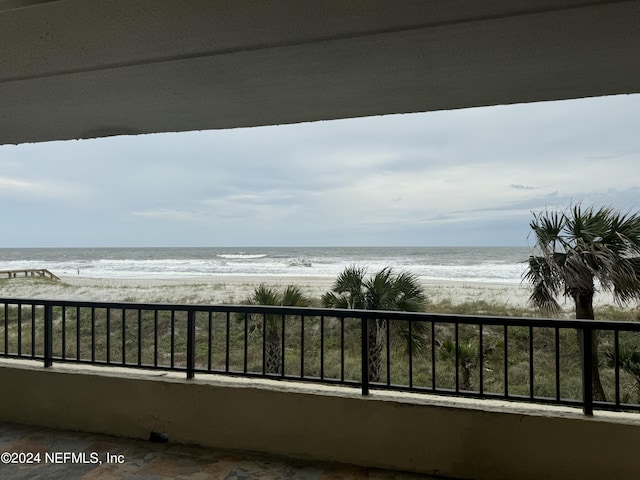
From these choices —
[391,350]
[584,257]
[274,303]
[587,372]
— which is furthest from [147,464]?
[584,257]

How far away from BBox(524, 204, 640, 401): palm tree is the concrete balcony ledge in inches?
137

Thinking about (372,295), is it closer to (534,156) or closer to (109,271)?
(109,271)

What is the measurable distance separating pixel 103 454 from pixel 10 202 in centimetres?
3129

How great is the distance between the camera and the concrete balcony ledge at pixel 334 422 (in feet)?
5.65

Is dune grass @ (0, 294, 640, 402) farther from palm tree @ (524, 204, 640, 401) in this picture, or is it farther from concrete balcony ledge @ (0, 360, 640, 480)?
concrete balcony ledge @ (0, 360, 640, 480)

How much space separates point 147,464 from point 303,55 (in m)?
1.98

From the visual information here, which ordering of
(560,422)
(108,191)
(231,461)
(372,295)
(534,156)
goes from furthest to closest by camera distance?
(108,191)
(534,156)
(372,295)
(231,461)
(560,422)

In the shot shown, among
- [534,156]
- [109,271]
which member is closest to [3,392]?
[109,271]

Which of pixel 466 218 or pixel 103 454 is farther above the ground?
pixel 466 218

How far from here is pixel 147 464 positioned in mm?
1938

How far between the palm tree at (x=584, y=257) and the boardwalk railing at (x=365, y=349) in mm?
526

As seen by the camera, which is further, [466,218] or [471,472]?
[466,218]

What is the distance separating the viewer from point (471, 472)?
5.90ft

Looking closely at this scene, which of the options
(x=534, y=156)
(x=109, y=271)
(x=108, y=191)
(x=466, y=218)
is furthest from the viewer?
(x=108, y=191)
